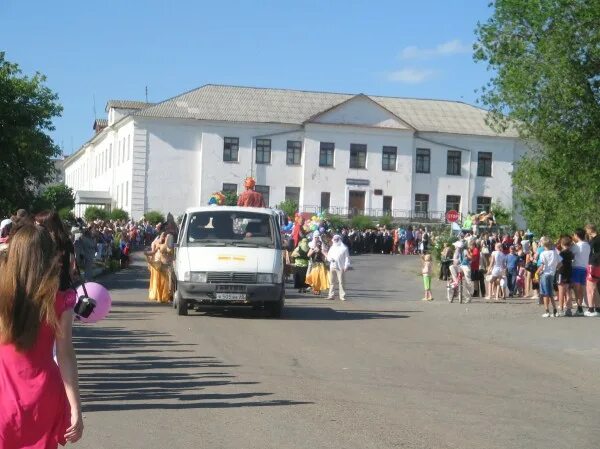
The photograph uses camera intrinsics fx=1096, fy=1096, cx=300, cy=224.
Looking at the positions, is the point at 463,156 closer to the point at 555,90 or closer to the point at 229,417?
the point at 555,90

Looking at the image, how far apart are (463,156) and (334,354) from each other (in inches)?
2626

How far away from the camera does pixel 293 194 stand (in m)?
78.5

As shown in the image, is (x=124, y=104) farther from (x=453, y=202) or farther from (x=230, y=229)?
(x=230, y=229)

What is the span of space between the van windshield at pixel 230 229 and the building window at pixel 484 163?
198ft

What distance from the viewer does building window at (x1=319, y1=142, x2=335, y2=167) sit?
78.1 m

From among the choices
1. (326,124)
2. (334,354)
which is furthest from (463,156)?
(334,354)


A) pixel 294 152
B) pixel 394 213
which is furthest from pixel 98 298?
pixel 394 213

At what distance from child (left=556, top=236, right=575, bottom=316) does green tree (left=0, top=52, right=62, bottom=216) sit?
16.0 meters

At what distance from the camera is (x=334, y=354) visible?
50.0 feet

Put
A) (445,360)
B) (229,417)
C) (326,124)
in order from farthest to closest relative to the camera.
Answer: (326,124) < (445,360) < (229,417)

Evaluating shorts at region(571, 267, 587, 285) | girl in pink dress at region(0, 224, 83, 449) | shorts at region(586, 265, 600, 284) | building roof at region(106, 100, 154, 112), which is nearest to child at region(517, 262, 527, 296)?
shorts at region(586, 265, 600, 284)

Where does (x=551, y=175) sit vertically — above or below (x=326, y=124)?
below

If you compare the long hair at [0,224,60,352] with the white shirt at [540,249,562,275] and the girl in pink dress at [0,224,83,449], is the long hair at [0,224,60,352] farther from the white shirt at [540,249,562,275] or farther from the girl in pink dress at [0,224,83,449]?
the white shirt at [540,249,562,275]

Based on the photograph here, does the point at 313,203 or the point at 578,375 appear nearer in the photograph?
the point at 578,375
